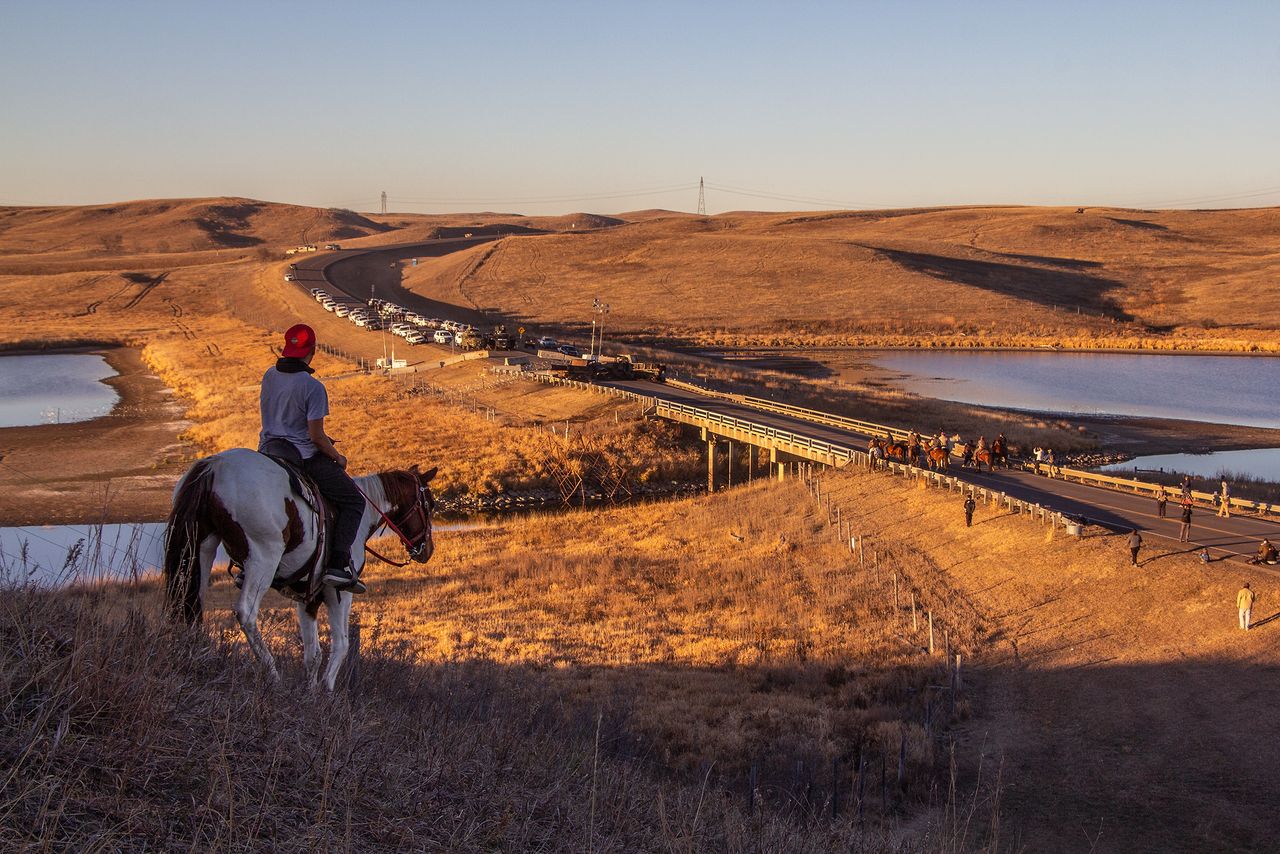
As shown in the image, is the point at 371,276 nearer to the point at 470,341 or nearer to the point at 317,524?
the point at 470,341

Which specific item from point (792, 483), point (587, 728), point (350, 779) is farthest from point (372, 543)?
point (350, 779)

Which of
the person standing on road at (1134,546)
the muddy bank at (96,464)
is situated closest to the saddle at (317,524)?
the person standing on road at (1134,546)

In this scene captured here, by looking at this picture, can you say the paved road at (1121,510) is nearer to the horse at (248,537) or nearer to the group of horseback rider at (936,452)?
the group of horseback rider at (936,452)

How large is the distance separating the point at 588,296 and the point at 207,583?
124963 millimetres

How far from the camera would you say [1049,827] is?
1528cm

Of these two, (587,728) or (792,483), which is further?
(792,483)

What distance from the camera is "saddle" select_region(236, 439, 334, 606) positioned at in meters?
9.39

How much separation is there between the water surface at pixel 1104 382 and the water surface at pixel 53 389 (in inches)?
2080

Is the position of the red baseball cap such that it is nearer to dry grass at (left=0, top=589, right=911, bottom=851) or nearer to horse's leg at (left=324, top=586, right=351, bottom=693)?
horse's leg at (left=324, top=586, right=351, bottom=693)

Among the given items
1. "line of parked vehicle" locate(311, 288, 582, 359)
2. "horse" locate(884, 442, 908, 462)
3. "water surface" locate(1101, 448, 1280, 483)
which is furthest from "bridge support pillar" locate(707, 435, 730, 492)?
"line of parked vehicle" locate(311, 288, 582, 359)

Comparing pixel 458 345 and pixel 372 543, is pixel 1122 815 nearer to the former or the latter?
pixel 372 543

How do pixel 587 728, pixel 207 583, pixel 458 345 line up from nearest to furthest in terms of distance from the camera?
pixel 207 583
pixel 587 728
pixel 458 345

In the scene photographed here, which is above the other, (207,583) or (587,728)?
(207,583)

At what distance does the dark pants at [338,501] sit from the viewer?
31.8 feet
